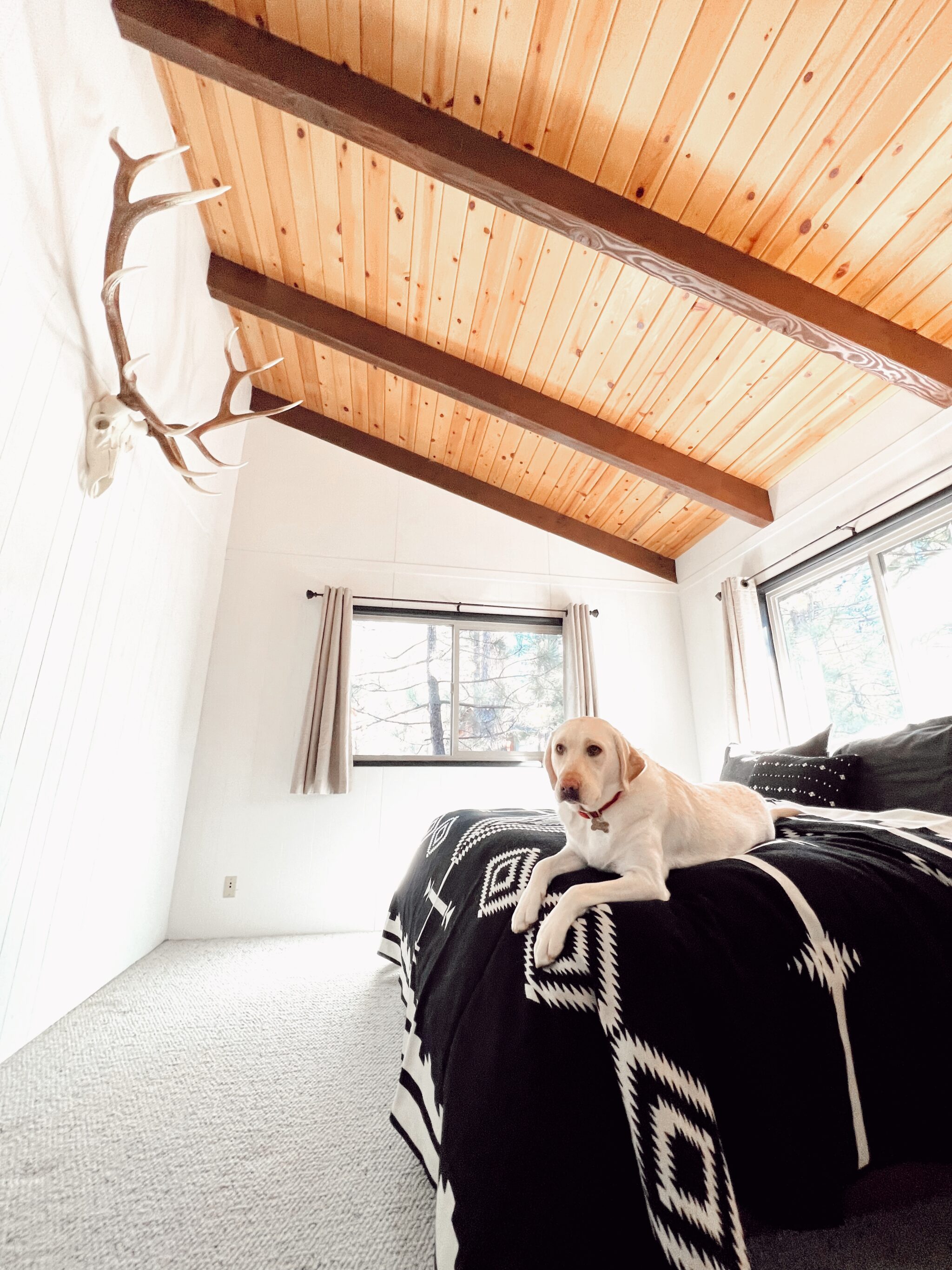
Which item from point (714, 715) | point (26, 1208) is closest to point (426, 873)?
point (26, 1208)

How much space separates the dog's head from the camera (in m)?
1.09

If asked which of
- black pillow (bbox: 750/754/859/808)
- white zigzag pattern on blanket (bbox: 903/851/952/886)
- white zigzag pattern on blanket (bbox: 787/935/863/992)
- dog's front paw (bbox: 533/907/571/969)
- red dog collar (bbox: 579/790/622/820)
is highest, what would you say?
black pillow (bbox: 750/754/859/808)

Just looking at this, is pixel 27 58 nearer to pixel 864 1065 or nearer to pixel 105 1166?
pixel 105 1166

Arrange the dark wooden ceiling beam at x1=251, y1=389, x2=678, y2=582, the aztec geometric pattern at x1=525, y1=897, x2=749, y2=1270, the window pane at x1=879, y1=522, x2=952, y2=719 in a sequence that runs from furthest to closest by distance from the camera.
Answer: the dark wooden ceiling beam at x1=251, y1=389, x2=678, y2=582 < the window pane at x1=879, y1=522, x2=952, y2=719 < the aztec geometric pattern at x1=525, y1=897, x2=749, y2=1270

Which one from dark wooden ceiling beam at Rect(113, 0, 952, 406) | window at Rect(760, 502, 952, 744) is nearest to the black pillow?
window at Rect(760, 502, 952, 744)

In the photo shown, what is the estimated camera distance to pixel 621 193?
196 cm

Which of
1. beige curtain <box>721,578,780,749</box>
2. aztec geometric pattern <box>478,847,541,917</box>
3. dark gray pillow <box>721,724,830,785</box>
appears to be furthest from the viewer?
beige curtain <box>721,578,780,749</box>

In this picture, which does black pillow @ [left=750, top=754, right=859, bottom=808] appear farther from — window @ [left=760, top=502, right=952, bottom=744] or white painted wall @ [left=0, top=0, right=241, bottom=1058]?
white painted wall @ [left=0, top=0, right=241, bottom=1058]

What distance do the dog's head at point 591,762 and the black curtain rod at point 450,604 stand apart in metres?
2.54

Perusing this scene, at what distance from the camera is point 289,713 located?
10.9 ft

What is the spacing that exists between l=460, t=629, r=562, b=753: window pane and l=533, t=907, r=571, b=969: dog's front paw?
2.69 meters

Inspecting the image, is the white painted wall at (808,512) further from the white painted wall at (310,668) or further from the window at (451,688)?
the window at (451,688)

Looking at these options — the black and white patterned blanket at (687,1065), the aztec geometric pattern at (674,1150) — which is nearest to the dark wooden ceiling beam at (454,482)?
the black and white patterned blanket at (687,1065)

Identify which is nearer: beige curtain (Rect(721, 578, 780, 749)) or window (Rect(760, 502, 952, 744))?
window (Rect(760, 502, 952, 744))
